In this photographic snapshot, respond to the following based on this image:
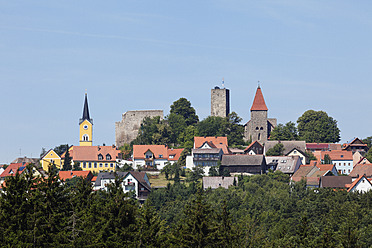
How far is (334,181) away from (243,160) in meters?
12.3

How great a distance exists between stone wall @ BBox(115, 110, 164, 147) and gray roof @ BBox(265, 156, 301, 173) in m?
23.7

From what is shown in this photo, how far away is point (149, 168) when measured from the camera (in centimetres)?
8512

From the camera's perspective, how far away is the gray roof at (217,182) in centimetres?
7569

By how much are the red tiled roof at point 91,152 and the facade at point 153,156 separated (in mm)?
2960

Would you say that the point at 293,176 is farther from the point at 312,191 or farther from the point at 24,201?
the point at 24,201

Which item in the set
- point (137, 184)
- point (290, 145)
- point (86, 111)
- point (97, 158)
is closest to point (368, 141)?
point (290, 145)

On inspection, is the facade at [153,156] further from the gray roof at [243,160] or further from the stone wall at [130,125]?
the stone wall at [130,125]

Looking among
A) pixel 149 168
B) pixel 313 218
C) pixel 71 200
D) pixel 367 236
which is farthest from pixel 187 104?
pixel 71 200

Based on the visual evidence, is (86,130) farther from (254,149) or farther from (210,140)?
(254,149)

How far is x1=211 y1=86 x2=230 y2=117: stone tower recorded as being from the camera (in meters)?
102

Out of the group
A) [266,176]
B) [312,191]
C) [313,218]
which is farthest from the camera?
[266,176]

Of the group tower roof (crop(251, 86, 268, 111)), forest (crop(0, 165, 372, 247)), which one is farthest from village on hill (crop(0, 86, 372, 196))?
forest (crop(0, 165, 372, 247))

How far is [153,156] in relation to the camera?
287ft

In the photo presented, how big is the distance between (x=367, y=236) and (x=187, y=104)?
52.1 meters
